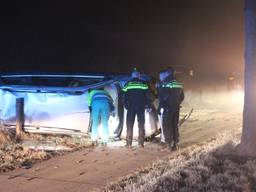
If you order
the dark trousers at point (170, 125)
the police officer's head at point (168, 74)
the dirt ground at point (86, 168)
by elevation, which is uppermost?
the police officer's head at point (168, 74)

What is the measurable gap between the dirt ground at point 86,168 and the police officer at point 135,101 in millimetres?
321

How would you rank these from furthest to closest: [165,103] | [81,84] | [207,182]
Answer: [81,84], [165,103], [207,182]

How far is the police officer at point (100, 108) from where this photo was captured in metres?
10.5

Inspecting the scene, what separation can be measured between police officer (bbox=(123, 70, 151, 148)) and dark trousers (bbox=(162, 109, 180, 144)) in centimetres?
44

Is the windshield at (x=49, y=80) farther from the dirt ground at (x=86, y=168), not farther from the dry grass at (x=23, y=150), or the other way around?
the dirt ground at (x=86, y=168)

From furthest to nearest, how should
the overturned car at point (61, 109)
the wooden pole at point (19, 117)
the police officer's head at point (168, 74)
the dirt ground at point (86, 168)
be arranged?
the wooden pole at point (19, 117), the overturned car at point (61, 109), the police officer's head at point (168, 74), the dirt ground at point (86, 168)

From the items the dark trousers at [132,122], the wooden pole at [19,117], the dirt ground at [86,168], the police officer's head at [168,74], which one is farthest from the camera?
the wooden pole at [19,117]

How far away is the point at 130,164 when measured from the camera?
8.89 meters

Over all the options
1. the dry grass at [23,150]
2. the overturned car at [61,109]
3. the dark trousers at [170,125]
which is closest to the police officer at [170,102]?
the dark trousers at [170,125]

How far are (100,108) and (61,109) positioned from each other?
906 mm

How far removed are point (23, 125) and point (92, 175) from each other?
359cm

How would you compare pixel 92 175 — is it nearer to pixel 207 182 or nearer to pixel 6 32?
pixel 207 182

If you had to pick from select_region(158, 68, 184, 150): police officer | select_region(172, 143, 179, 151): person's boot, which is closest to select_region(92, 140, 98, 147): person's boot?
select_region(158, 68, 184, 150): police officer

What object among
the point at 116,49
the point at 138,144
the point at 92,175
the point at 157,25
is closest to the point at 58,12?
the point at 116,49
